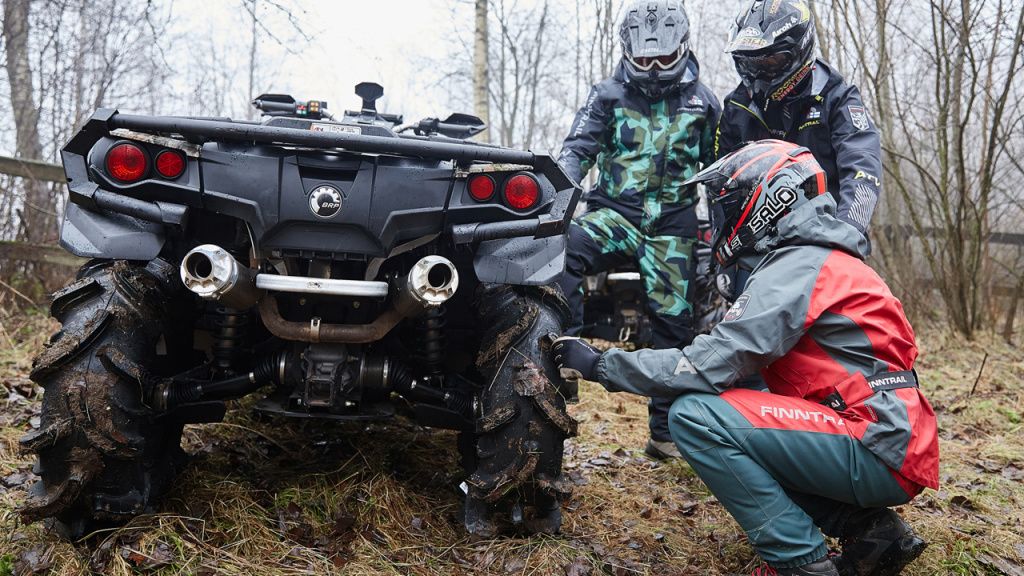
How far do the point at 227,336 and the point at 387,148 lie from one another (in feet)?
3.72

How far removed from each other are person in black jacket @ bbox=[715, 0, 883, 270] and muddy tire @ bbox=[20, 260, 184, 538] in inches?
120

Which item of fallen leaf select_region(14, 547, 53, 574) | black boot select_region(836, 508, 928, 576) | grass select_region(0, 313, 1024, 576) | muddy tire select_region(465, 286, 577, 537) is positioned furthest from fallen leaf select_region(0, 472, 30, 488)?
black boot select_region(836, 508, 928, 576)

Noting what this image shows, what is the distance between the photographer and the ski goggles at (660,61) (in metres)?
4.50

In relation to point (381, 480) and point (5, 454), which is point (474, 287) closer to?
point (381, 480)

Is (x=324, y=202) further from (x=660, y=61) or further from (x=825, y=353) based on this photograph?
(x=660, y=61)

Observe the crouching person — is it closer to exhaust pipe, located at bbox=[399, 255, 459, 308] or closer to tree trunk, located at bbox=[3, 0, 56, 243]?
exhaust pipe, located at bbox=[399, 255, 459, 308]

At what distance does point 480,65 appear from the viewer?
12.5 meters

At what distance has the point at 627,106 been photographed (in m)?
4.72

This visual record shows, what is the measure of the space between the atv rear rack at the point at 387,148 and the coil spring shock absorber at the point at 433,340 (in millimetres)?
491

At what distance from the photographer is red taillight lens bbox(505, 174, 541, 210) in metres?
2.83

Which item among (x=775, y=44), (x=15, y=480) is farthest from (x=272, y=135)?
(x=775, y=44)

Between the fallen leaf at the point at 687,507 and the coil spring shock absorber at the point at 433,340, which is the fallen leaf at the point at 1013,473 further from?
the coil spring shock absorber at the point at 433,340

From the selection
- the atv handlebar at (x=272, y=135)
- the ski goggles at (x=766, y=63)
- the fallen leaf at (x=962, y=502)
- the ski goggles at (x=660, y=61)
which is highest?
the ski goggles at (x=660, y=61)

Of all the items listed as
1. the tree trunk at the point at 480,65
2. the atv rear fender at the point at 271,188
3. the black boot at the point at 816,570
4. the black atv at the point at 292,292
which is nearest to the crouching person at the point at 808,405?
the black boot at the point at 816,570
